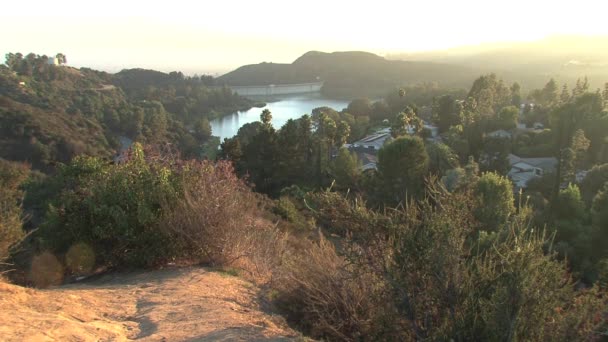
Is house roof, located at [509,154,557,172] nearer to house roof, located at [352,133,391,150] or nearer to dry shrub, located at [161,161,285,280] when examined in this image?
house roof, located at [352,133,391,150]

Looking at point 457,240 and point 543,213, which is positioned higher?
point 457,240

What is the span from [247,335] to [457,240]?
2.07 metres

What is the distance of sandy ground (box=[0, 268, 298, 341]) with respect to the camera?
4379 millimetres

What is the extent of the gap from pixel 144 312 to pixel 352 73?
4961 inches

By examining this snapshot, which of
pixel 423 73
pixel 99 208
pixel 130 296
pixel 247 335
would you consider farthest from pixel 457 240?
pixel 423 73

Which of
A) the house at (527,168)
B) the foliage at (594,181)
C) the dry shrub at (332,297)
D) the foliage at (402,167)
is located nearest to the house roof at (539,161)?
the house at (527,168)

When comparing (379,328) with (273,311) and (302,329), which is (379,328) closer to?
(302,329)

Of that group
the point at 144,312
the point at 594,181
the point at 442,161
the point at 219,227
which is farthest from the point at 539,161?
the point at 144,312

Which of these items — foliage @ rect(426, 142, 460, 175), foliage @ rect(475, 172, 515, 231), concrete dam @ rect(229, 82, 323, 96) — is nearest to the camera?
foliage @ rect(475, 172, 515, 231)

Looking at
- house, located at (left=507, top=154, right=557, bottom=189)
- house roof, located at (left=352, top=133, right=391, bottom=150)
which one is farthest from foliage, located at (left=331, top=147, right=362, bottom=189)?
house roof, located at (left=352, top=133, right=391, bottom=150)

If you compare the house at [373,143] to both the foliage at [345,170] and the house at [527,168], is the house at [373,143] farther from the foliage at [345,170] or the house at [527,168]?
the foliage at [345,170]

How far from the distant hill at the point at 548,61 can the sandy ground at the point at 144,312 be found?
83.9 m

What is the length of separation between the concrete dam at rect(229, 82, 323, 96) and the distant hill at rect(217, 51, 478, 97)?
3469 mm

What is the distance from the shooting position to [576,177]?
28828mm
